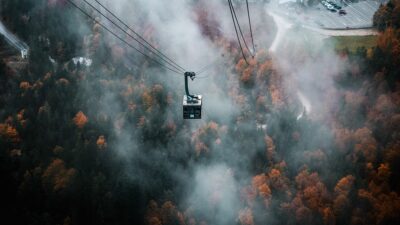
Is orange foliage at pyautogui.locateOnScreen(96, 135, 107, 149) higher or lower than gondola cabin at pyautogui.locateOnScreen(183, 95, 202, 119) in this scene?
lower

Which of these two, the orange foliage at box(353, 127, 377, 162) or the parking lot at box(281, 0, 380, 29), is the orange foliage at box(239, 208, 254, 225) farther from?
the parking lot at box(281, 0, 380, 29)

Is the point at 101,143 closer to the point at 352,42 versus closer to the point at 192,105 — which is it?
the point at 192,105

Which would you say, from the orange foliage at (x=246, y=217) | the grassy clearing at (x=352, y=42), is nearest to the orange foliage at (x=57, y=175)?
the orange foliage at (x=246, y=217)

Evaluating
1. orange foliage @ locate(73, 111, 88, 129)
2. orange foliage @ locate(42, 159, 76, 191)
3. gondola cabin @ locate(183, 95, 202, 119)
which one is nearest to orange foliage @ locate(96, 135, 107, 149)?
orange foliage @ locate(73, 111, 88, 129)

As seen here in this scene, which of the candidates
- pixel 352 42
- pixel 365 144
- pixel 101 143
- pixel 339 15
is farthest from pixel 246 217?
pixel 339 15

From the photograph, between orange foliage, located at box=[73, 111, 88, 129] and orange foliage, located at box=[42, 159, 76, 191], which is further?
orange foliage, located at box=[73, 111, 88, 129]

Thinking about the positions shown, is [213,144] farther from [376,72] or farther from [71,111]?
[376,72]

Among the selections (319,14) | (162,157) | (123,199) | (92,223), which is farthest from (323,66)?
(92,223)
